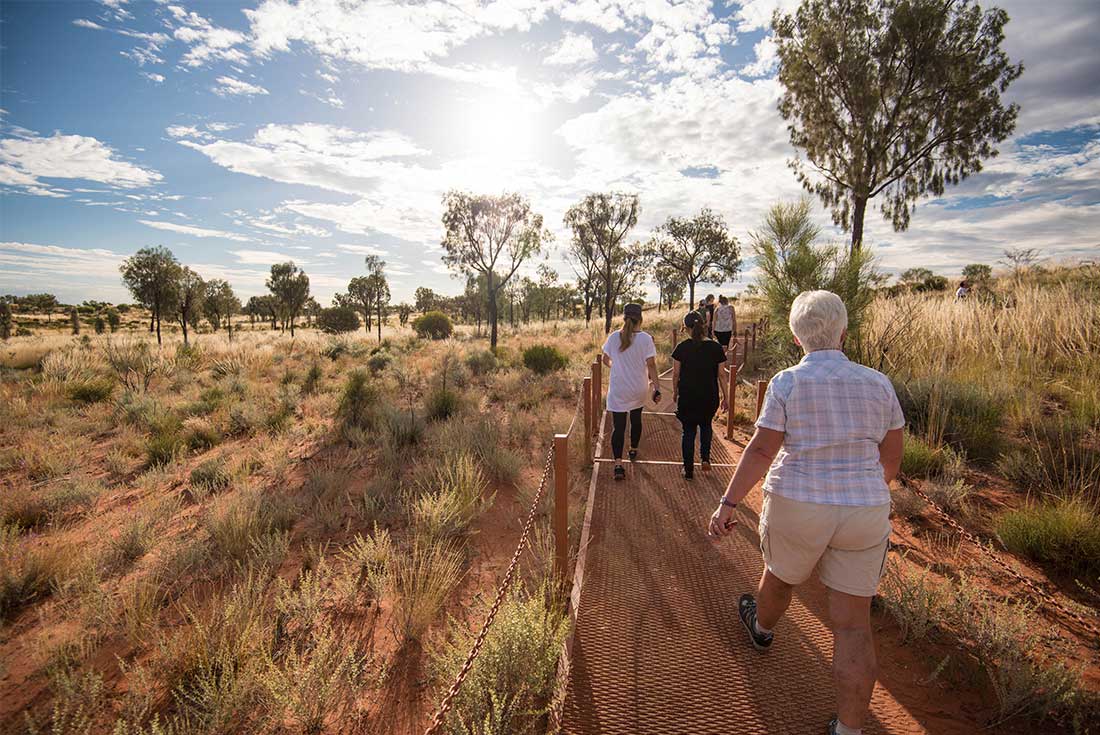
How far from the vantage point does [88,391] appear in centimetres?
1035

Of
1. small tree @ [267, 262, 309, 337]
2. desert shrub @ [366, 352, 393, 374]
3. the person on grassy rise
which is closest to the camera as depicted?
the person on grassy rise

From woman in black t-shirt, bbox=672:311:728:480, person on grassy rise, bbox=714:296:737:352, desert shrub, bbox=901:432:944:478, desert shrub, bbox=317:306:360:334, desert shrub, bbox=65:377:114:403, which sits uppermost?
desert shrub, bbox=317:306:360:334

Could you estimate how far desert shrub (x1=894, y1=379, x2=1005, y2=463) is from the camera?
18.9ft

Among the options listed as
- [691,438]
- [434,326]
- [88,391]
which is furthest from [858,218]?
[434,326]

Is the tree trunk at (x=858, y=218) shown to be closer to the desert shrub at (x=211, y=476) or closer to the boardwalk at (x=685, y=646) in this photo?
the boardwalk at (x=685, y=646)

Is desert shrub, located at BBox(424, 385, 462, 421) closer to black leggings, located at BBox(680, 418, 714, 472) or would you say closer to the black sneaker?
black leggings, located at BBox(680, 418, 714, 472)

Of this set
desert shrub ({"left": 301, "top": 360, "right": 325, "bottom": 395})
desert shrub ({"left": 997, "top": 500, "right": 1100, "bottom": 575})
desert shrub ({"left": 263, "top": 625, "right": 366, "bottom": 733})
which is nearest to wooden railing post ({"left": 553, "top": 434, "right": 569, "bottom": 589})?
desert shrub ({"left": 263, "top": 625, "right": 366, "bottom": 733})

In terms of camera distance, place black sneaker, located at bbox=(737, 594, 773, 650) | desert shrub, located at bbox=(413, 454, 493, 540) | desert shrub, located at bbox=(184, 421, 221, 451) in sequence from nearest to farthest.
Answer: black sneaker, located at bbox=(737, 594, 773, 650), desert shrub, located at bbox=(413, 454, 493, 540), desert shrub, located at bbox=(184, 421, 221, 451)

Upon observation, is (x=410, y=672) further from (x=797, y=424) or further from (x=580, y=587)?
(x=797, y=424)

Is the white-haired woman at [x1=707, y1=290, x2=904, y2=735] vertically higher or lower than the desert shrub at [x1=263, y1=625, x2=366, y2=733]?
higher

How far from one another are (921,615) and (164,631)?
17.9ft

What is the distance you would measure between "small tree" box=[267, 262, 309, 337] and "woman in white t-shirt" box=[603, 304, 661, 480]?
47729 mm

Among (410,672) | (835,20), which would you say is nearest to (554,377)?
(410,672)

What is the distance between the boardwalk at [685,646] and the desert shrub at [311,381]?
10370 millimetres
